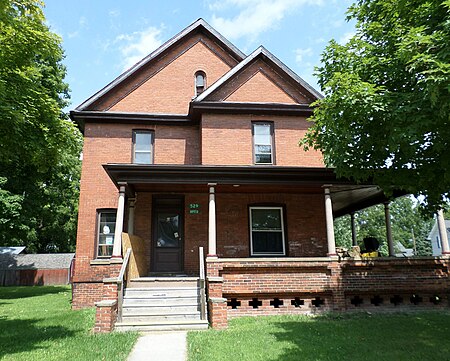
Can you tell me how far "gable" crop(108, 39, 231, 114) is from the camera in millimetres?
14484

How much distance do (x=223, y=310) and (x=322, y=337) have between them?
2.31m

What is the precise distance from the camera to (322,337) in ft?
24.2

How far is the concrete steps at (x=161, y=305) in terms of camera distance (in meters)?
8.39

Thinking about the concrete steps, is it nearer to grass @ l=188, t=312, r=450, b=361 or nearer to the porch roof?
grass @ l=188, t=312, r=450, b=361

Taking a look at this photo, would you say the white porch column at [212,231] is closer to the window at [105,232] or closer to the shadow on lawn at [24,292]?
the window at [105,232]

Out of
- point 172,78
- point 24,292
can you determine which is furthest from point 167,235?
point 24,292

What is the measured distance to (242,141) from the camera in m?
13.4

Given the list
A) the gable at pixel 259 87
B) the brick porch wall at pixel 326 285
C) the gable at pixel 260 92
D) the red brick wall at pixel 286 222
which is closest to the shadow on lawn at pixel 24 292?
the red brick wall at pixel 286 222

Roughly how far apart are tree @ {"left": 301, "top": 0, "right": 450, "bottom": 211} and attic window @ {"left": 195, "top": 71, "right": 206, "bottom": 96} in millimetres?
7201

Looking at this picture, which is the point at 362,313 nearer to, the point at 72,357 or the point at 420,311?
the point at 420,311

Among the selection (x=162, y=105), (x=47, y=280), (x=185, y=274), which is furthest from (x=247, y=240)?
(x=47, y=280)

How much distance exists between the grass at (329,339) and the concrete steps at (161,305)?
33.1 inches

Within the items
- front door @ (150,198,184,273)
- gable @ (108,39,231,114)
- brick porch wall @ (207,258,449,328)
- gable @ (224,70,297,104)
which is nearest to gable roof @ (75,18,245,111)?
gable @ (108,39,231,114)

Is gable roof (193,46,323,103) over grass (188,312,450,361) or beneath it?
over
